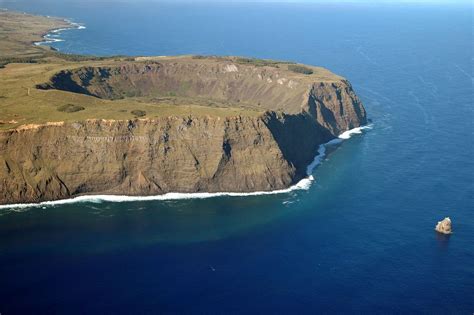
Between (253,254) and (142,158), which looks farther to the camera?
(142,158)

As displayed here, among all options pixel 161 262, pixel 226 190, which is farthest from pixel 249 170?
pixel 161 262

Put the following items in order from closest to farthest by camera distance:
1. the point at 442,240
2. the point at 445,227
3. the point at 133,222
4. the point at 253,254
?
the point at 253,254
the point at 442,240
the point at 445,227
the point at 133,222

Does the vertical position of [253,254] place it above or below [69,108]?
below

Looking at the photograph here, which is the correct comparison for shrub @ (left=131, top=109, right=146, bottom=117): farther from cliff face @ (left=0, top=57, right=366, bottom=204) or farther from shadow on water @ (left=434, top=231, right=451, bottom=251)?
shadow on water @ (left=434, top=231, right=451, bottom=251)

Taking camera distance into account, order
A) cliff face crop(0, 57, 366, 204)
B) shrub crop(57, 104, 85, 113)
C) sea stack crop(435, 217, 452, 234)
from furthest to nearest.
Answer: shrub crop(57, 104, 85, 113)
cliff face crop(0, 57, 366, 204)
sea stack crop(435, 217, 452, 234)

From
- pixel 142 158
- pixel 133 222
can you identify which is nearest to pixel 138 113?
pixel 142 158

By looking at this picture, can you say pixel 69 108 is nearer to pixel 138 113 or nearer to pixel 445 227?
pixel 138 113

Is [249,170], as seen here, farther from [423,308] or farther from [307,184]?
[423,308]

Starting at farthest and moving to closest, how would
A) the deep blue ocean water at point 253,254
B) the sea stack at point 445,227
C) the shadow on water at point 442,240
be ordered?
the sea stack at point 445,227 < the shadow on water at point 442,240 < the deep blue ocean water at point 253,254

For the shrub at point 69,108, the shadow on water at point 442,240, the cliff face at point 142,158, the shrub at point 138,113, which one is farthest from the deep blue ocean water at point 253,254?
the shrub at point 69,108

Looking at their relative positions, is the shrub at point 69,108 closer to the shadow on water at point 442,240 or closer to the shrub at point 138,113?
the shrub at point 138,113

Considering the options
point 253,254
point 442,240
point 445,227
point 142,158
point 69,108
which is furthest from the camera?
point 69,108

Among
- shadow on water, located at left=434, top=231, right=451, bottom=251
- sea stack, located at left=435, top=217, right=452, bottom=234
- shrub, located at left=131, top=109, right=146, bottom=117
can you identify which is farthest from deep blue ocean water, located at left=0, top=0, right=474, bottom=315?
shrub, located at left=131, top=109, right=146, bottom=117
